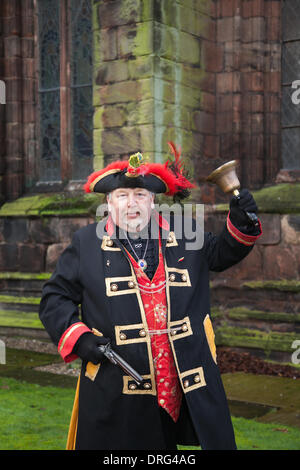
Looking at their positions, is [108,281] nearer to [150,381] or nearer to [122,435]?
[150,381]

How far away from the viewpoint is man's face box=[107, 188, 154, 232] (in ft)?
10.7

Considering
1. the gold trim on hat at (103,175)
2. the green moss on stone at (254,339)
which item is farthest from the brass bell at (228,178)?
the green moss on stone at (254,339)

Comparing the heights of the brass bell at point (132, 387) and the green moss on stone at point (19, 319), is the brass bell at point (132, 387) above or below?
above

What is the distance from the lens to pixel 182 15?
7.26 metres

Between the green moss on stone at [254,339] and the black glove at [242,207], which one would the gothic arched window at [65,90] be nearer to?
the green moss on stone at [254,339]

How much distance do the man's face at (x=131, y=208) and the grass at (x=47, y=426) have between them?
1949mm

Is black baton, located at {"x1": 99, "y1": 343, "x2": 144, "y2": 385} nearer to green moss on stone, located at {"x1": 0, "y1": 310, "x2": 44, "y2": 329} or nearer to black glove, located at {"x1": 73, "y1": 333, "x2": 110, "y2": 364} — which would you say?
black glove, located at {"x1": 73, "y1": 333, "x2": 110, "y2": 364}

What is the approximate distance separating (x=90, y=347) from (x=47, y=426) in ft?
7.37

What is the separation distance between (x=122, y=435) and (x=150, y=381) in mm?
265

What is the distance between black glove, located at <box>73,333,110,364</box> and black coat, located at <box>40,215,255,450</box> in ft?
0.32

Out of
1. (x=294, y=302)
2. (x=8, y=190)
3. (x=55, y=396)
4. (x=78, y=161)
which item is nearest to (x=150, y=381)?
(x=55, y=396)

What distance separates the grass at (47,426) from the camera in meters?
4.55

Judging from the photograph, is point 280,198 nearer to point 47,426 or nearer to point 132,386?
point 47,426

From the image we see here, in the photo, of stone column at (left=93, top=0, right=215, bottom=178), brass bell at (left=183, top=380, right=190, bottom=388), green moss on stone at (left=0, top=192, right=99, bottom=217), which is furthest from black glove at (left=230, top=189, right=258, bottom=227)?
green moss on stone at (left=0, top=192, right=99, bottom=217)
